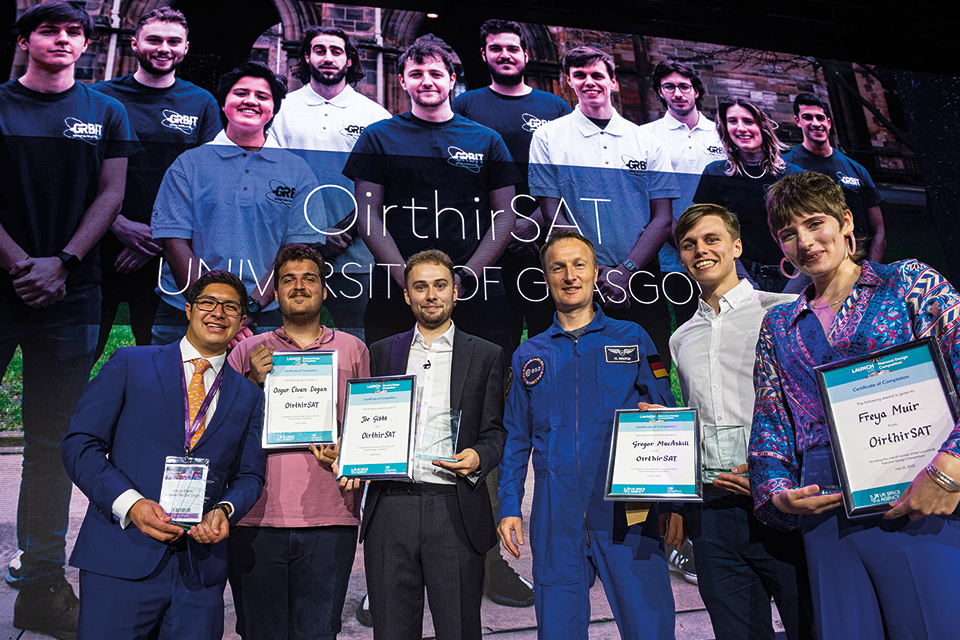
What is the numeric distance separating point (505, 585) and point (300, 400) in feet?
5.73

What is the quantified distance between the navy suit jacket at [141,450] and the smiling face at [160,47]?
2412mm

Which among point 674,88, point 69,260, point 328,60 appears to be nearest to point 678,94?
point 674,88

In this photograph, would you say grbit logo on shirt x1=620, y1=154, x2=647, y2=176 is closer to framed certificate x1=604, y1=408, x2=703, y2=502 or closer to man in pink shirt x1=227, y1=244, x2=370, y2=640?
framed certificate x1=604, y1=408, x2=703, y2=502

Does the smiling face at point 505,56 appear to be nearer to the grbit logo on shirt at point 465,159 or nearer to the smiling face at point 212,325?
Answer: the grbit logo on shirt at point 465,159

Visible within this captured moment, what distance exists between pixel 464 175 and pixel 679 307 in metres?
1.59

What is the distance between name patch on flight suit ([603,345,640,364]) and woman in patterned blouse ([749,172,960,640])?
1.54 feet

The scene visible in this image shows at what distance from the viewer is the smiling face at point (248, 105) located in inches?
149

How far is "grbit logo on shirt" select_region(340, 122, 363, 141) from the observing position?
3.86m

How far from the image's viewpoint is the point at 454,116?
13.3 ft

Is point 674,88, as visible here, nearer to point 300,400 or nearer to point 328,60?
point 328,60

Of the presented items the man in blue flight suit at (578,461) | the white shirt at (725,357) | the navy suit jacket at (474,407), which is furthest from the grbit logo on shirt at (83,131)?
Result: the white shirt at (725,357)

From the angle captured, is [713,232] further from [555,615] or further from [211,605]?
[211,605]

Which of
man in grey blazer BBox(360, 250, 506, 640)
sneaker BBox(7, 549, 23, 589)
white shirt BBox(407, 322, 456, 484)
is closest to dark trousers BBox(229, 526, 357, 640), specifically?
man in grey blazer BBox(360, 250, 506, 640)

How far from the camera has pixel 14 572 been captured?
10.3 ft
